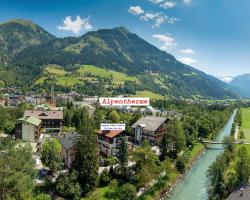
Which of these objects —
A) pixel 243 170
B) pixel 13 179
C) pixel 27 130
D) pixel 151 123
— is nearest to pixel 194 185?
pixel 243 170

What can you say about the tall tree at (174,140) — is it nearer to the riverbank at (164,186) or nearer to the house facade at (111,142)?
the riverbank at (164,186)

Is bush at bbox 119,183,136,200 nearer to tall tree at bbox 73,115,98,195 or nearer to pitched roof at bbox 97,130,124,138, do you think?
tall tree at bbox 73,115,98,195

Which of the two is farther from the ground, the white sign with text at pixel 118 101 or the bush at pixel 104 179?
the white sign with text at pixel 118 101

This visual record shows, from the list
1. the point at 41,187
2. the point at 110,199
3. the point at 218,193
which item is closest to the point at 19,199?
the point at 41,187

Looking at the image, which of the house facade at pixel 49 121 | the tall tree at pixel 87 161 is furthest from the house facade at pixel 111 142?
the house facade at pixel 49 121

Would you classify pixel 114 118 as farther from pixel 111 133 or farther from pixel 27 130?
pixel 111 133

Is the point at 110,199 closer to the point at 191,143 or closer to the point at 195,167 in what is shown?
the point at 195,167
